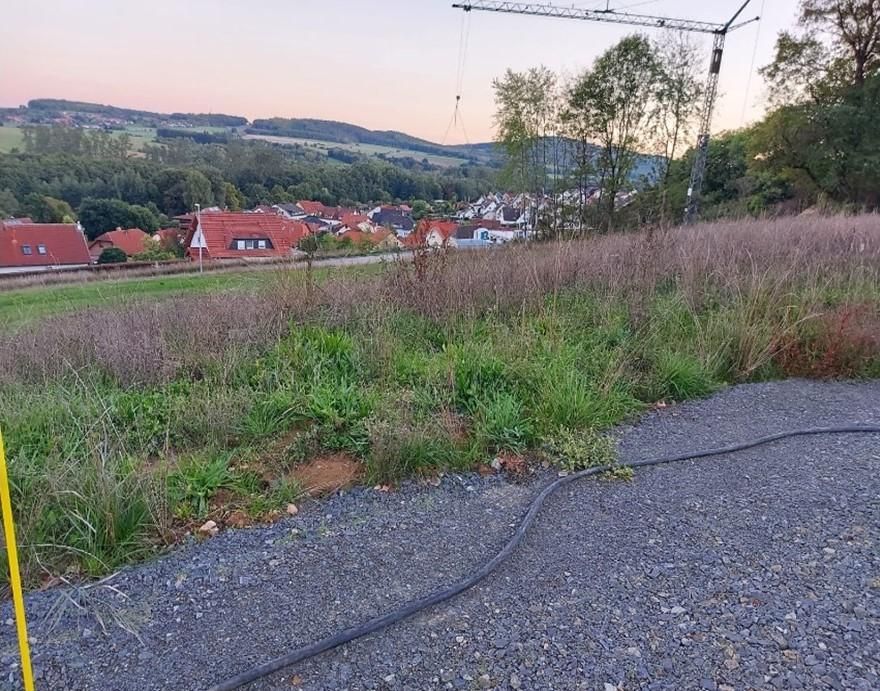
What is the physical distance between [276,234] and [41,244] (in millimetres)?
24706

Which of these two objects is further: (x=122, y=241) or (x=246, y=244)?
(x=122, y=241)

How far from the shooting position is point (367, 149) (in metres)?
29.3

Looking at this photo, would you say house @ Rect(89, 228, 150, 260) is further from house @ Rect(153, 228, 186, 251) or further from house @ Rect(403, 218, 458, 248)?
house @ Rect(403, 218, 458, 248)

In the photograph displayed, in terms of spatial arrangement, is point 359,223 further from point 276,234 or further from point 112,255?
point 112,255

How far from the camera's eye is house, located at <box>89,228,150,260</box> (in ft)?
95.8

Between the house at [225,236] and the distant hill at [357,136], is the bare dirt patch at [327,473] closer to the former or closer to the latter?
the house at [225,236]

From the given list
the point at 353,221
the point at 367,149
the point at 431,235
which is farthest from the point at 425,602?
the point at 367,149

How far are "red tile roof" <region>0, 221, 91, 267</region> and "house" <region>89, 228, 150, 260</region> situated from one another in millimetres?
1242

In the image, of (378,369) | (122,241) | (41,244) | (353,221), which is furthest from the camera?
(122,241)

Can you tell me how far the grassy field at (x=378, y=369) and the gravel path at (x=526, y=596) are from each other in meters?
0.29

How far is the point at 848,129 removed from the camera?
16609mm

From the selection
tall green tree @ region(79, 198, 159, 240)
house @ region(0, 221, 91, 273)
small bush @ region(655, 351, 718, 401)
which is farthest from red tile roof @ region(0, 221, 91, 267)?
small bush @ region(655, 351, 718, 401)

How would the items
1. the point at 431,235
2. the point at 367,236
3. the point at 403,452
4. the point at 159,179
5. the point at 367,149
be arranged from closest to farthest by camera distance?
the point at 403,452 → the point at 431,235 → the point at 367,236 → the point at 367,149 → the point at 159,179

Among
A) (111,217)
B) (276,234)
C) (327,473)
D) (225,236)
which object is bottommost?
(327,473)
